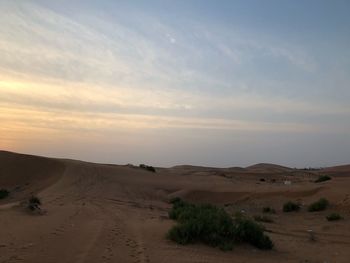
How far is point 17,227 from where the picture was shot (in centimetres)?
1466

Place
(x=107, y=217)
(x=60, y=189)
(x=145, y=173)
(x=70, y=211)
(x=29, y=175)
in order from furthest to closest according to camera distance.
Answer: (x=145, y=173), (x=29, y=175), (x=60, y=189), (x=70, y=211), (x=107, y=217)

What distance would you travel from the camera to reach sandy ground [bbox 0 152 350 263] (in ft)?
37.4

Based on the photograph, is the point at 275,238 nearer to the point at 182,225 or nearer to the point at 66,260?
the point at 182,225

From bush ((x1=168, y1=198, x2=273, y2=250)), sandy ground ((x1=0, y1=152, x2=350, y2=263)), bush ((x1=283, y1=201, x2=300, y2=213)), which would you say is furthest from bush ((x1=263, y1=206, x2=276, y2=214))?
bush ((x1=168, y1=198, x2=273, y2=250))

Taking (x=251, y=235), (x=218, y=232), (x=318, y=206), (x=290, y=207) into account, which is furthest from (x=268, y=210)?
(x=218, y=232)

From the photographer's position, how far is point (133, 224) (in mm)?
16812

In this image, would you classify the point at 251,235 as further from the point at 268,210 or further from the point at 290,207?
the point at 268,210

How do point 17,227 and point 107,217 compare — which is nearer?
point 17,227

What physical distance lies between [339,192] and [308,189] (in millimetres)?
3526

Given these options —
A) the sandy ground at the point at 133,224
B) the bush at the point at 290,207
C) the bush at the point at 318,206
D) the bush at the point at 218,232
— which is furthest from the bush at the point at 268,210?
the bush at the point at 218,232

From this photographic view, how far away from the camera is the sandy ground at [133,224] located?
448 inches

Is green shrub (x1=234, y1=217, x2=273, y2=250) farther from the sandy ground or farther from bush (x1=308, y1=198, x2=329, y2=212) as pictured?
bush (x1=308, y1=198, x2=329, y2=212)

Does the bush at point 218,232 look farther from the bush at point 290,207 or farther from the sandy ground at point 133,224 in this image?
the bush at point 290,207

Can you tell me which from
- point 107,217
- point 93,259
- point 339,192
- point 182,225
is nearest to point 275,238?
point 182,225
